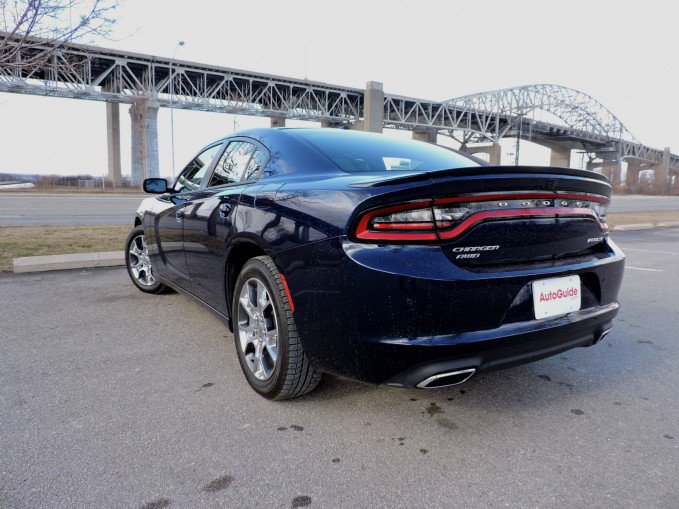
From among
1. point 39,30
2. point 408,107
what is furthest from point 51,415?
point 408,107

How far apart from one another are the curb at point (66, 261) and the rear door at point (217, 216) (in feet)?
11.3

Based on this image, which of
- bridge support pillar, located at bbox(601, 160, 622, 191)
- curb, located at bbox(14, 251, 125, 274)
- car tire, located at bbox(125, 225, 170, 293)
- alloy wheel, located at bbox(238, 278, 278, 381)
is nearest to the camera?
alloy wheel, located at bbox(238, 278, 278, 381)

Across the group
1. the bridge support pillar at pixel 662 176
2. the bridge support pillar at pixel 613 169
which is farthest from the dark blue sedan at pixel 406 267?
the bridge support pillar at pixel 662 176

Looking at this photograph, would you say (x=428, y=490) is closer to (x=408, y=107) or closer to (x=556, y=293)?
(x=556, y=293)

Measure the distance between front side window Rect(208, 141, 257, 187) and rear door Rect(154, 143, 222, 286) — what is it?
23cm

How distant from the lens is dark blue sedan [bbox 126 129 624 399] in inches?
74.4

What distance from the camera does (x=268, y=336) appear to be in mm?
2498

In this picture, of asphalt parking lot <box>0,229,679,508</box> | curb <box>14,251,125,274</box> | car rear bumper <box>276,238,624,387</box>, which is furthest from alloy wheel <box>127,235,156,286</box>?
car rear bumper <box>276,238,624,387</box>

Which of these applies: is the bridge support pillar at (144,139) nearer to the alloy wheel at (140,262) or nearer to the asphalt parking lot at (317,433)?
the alloy wheel at (140,262)

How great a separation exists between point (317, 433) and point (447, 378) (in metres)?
0.69

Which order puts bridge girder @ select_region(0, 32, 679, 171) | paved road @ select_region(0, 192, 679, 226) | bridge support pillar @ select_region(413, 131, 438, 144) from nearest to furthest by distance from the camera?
paved road @ select_region(0, 192, 679, 226) < bridge girder @ select_region(0, 32, 679, 171) < bridge support pillar @ select_region(413, 131, 438, 144)

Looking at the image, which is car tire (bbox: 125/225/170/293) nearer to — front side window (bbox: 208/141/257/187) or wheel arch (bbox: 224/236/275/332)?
front side window (bbox: 208/141/257/187)

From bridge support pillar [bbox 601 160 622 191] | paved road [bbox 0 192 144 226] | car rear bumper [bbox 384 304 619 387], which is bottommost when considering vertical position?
paved road [bbox 0 192 144 226]

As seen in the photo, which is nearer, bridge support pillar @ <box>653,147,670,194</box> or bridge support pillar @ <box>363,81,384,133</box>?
bridge support pillar @ <box>363,81,384,133</box>
